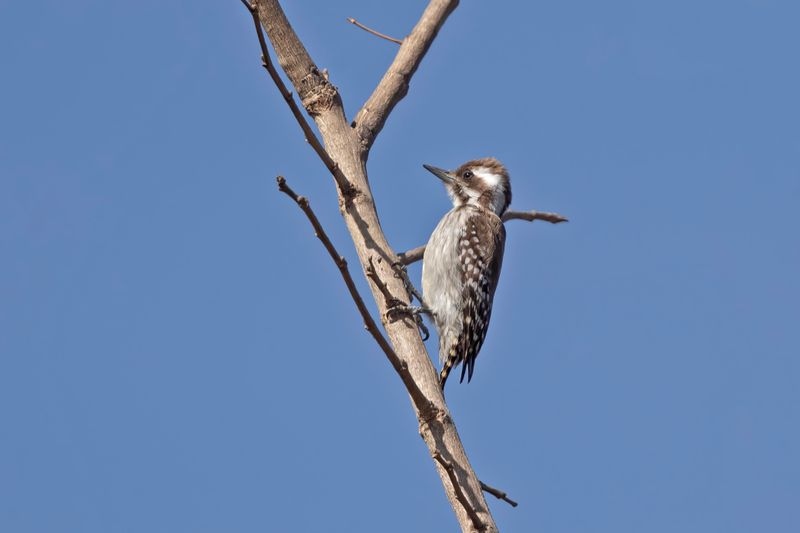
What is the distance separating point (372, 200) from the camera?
5.06 metres

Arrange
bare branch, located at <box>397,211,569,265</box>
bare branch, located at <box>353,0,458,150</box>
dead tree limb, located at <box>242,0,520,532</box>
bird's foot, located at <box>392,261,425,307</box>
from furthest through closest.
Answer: bare branch, located at <box>397,211,569,265</box> < bare branch, located at <box>353,0,458,150</box> < bird's foot, located at <box>392,261,425,307</box> < dead tree limb, located at <box>242,0,520,532</box>

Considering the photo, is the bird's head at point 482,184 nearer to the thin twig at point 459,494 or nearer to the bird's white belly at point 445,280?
the bird's white belly at point 445,280

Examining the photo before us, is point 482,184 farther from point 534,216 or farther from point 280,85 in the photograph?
point 280,85

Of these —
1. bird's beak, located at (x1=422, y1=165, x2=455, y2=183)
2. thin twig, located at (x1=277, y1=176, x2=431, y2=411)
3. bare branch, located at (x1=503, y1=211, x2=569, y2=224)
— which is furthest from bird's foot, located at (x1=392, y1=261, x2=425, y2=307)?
bird's beak, located at (x1=422, y1=165, x2=455, y2=183)

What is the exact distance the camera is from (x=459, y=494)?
3.79 metres

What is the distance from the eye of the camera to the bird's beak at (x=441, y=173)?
26.9 ft

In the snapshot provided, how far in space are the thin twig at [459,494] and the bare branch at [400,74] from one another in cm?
201

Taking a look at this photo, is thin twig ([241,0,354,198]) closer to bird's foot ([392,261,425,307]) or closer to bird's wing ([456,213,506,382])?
bird's foot ([392,261,425,307])

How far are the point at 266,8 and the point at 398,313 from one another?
167cm

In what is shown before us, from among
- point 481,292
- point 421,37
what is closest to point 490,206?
point 481,292

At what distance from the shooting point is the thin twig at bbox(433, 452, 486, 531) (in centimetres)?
378

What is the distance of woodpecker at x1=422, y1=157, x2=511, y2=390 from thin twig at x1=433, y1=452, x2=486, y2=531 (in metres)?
2.71

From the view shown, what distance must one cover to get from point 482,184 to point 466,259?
914 mm

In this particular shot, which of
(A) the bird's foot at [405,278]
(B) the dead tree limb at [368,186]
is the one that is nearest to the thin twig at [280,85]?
(B) the dead tree limb at [368,186]
